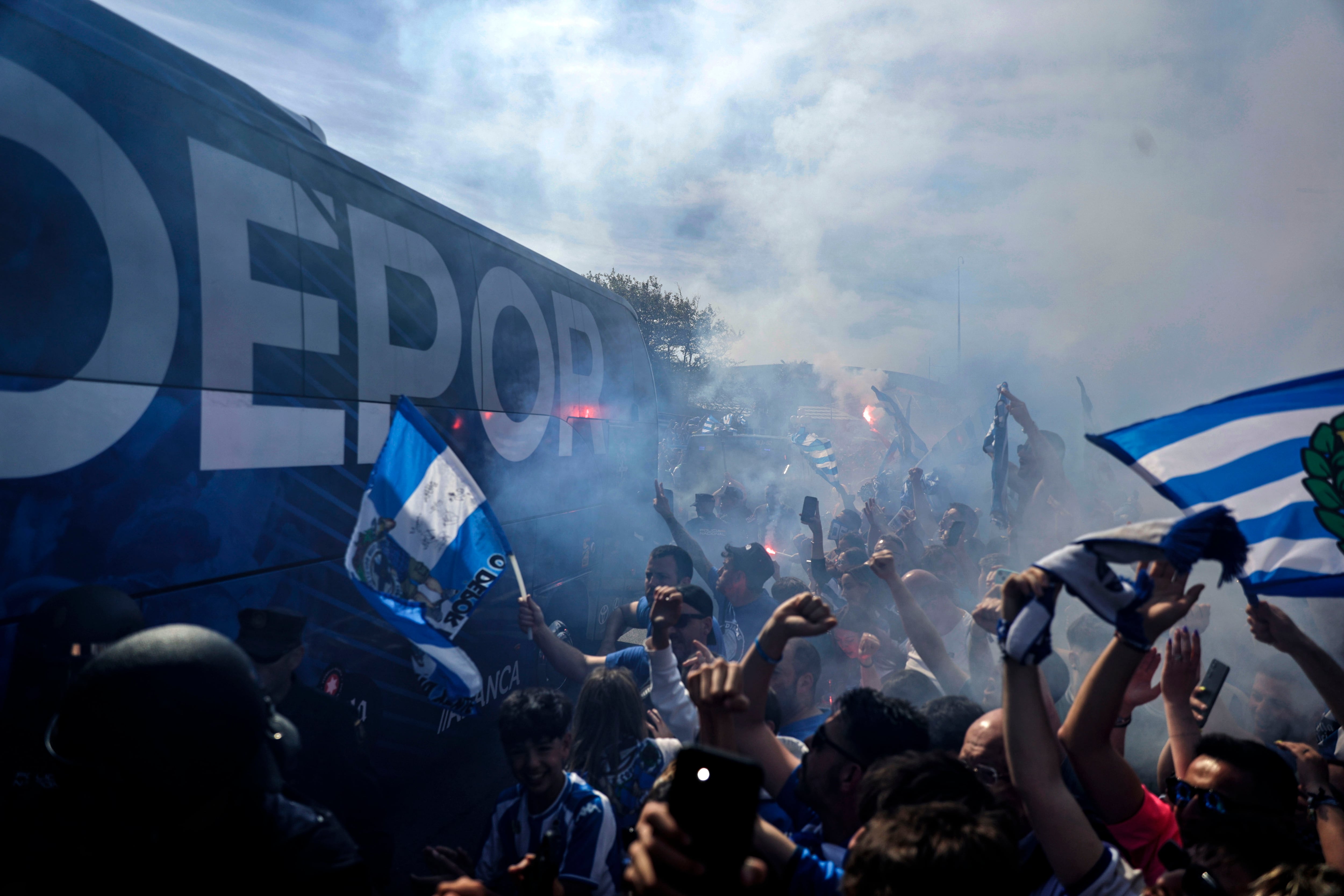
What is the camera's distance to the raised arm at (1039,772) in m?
1.93

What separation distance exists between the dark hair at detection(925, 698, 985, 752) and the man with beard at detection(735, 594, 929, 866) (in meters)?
0.46

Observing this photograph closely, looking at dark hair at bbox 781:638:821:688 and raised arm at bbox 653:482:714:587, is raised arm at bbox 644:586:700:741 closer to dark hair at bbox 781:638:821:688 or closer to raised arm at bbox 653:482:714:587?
dark hair at bbox 781:638:821:688

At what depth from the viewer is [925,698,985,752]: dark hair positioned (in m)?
2.92

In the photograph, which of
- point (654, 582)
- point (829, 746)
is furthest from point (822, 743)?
point (654, 582)

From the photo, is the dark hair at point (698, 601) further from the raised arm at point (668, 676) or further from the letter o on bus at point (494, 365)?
the letter o on bus at point (494, 365)

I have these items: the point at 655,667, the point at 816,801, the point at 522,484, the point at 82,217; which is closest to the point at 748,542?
the point at 522,484

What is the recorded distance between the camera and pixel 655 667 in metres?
3.13

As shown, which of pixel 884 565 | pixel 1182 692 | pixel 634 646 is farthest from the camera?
pixel 634 646

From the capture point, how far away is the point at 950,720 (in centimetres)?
297

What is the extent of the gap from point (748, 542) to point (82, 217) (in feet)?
27.2

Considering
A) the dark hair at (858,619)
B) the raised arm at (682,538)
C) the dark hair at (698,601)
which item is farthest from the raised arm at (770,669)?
the raised arm at (682,538)

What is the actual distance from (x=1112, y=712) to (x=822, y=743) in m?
0.88

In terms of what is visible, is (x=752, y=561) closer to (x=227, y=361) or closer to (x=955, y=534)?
(x=955, y=534)

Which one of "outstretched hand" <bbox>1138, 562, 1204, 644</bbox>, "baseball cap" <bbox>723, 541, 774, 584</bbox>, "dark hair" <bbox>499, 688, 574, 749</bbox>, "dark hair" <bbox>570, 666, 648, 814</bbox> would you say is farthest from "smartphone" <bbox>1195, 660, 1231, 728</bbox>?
"baseball cap" <bbox>723, 541, 774, 584</bbox>
